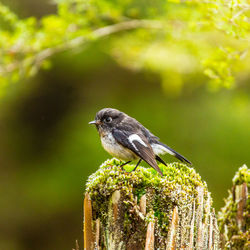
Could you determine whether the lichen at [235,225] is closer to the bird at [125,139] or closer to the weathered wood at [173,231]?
the bird at [125,139]

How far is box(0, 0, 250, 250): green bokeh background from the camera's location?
10.9m

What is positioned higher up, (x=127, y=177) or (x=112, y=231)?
(x=127, y=177)

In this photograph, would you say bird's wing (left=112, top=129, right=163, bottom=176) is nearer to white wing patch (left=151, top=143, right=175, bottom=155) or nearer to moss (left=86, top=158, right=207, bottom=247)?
white wing patch (left=151, top=143, right=175, bottom=155)

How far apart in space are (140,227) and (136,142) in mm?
1457

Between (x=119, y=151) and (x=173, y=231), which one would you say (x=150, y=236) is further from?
(x=119, y=151)

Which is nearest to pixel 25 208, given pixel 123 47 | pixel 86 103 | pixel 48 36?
pixel 86 103

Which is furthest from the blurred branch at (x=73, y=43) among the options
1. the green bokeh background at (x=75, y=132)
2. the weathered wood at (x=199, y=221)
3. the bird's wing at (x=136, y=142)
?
the weathered wood at (x=199, y=221)

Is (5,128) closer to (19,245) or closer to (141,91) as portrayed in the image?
(19,245)

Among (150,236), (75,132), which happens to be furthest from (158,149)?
(75,132)

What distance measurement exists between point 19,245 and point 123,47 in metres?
8.67

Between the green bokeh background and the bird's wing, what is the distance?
4.02 m

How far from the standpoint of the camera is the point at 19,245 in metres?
14.5

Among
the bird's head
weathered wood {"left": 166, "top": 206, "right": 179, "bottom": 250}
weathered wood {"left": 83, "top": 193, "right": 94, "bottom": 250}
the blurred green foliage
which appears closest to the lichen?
weathered wood {"left": 166, "top": 206, "right": 179, "bottom": 250}

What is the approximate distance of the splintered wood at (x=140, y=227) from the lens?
11.1 feet
